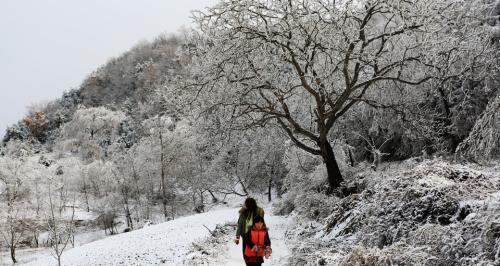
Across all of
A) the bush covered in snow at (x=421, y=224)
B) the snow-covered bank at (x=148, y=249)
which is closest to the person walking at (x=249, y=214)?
the bush covered in snow at (x=421, y=224)

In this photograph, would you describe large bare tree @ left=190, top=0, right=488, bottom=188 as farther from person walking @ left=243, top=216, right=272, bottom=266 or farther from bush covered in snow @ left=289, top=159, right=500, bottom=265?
person walking @ left=243, top=216, right=272, bottom=266

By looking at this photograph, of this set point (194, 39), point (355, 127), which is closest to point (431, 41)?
point (194, 39)

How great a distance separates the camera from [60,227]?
38938mm

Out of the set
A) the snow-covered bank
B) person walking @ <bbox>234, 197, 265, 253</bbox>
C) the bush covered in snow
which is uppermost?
person walking @ <bbox>234, 197, 265, 253</bbox>

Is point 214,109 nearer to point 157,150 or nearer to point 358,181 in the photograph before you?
point 358,181

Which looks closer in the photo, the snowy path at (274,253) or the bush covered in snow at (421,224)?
the bush covered in snow at (421,224)

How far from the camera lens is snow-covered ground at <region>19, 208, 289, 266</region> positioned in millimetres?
11453

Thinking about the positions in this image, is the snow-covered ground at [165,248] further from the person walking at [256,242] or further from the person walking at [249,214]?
the person walking at [249,214]

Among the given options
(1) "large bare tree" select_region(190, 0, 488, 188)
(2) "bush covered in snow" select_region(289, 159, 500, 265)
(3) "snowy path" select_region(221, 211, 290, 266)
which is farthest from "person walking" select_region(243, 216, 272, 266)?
(1) "large bare tree" select_region(190, 0, 488, 188)

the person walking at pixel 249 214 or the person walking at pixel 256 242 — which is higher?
the person walking at pixel 249 214

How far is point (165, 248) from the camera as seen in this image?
16.0 metres

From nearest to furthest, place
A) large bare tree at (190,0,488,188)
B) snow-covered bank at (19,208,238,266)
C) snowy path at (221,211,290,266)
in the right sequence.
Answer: snowy path at (221,211,290,266)
large bare tree at (190,0,488,188)
snow-covered bank at (19,208,238,266)

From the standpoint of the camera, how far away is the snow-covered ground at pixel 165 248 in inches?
451

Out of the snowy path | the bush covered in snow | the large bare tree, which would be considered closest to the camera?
the bush covered in snow
